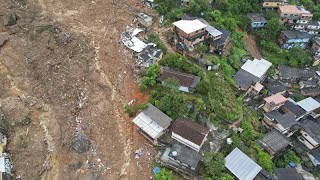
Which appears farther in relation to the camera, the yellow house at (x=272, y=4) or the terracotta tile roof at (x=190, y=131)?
the yellow house at (x=272, y=4)

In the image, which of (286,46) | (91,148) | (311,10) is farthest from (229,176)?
(311,10)

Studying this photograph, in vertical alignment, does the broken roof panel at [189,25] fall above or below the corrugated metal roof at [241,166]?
above

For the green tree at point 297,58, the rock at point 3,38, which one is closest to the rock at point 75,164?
the rock at point 3,38

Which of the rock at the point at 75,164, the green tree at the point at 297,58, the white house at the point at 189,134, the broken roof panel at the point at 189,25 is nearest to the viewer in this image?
the rock at the point at 75,164

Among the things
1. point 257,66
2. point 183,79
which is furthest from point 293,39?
point 183,79

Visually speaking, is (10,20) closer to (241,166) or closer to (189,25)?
(189,25)

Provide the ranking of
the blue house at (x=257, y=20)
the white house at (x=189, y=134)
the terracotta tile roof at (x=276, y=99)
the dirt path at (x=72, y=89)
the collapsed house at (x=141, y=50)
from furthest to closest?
the blue house at (x=257, y=20)
the terracotta tile roof at (x=276, y=99)
the collapsed house at (x=141, y=50)
the white house at (x=189, y=134)
the dirt path at (x=72, y=89)

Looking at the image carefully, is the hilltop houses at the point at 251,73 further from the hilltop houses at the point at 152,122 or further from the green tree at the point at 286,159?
the hilltop houses at the point at 152,122
